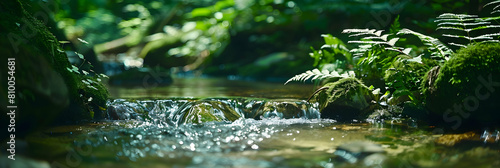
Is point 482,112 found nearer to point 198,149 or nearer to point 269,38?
point 198,149

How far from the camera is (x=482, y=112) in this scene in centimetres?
330

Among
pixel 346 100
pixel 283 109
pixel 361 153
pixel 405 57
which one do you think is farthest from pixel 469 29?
pixel 361 153

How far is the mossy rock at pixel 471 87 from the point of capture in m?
3.27

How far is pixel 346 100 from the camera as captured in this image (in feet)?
14.0

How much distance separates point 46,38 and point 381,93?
11.4 feet

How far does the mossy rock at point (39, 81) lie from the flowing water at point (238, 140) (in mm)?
217

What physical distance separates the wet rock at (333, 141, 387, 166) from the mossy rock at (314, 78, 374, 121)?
146cm

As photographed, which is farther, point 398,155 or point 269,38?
point 269,38

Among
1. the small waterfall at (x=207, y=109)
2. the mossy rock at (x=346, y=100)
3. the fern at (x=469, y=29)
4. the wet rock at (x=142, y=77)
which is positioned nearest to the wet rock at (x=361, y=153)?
the mossy rock at (x=346, y=100)

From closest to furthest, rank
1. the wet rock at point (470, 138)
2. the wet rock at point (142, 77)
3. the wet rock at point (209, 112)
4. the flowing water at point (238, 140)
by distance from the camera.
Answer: the flowing water at point (238, 140) < the wet rock at point (470, 138) < the wet rock at point (209, 112) < the wet rock at point (142, 77)

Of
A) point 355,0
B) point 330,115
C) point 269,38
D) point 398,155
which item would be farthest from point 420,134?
point 269,38

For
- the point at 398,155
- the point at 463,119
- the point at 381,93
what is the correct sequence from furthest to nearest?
the point at 381,93
the point at 463,119
the point at 398,155

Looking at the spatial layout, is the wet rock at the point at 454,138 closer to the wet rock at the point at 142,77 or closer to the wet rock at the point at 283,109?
the wet rock at the point at 283,109

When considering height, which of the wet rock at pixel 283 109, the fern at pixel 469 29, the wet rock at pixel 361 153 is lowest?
the wet rock at pixel 361 153
